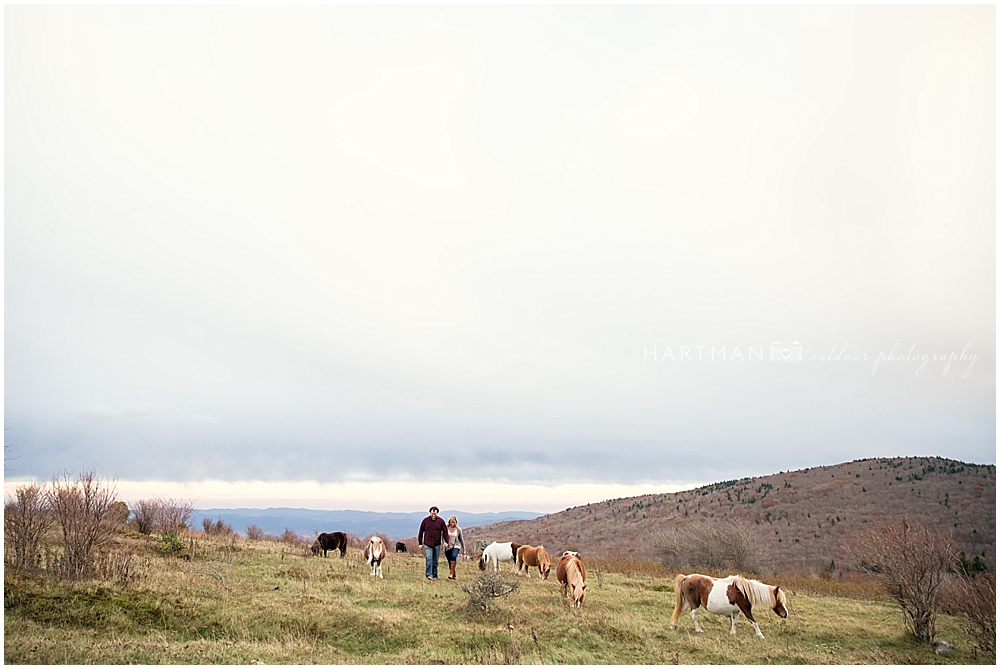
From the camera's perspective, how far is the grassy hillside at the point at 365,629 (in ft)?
36.1

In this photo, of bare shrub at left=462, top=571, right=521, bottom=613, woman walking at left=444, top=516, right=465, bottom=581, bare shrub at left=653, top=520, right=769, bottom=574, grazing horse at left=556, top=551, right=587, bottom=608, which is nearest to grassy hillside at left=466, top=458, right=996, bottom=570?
bare shrub at left=653, top=520, right=769, bottom=574

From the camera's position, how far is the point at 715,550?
30906 mm

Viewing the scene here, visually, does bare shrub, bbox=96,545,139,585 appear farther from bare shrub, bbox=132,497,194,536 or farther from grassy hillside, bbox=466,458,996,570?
grassy hillside, bbox=466,458,996,570

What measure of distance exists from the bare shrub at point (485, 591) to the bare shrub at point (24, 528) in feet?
30.9

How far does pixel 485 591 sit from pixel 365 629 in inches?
106

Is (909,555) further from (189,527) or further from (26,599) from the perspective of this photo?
(189,527)

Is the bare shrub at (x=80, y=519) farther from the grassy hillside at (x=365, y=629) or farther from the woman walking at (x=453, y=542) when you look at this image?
the woman walking at (x=453, y=542)

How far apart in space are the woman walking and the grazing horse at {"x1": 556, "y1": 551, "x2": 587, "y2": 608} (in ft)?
12.4

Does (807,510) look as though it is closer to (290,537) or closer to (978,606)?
(290,537)

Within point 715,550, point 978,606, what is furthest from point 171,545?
point 715,550

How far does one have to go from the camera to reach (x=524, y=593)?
16.4 meters

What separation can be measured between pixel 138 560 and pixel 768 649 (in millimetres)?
14892

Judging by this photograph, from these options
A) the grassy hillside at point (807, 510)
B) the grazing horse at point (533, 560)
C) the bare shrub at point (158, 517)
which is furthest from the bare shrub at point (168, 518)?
the grassy hillside at point (807, 510)

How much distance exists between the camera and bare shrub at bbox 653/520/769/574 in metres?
30.5
